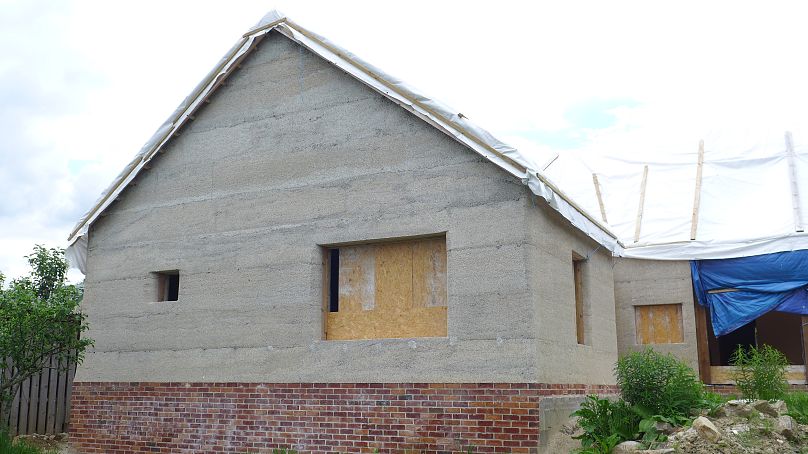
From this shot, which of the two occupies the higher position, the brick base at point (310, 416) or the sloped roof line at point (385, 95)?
the sloped roof line at point (385, 95)

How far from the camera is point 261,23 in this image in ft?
38.2

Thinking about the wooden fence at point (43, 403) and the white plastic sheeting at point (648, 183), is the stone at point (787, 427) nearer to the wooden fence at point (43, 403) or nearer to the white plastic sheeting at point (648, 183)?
the white plastic sheeting at point (648, 183)

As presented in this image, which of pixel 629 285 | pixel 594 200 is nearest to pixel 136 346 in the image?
pixel 629 285

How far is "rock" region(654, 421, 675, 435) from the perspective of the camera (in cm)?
863

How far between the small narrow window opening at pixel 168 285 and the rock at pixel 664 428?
732 cm

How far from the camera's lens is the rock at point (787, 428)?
28.4ft

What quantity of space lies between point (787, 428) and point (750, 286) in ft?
22.9

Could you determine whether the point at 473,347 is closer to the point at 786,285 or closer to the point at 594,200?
the point at 786,285

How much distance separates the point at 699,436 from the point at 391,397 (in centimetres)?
363

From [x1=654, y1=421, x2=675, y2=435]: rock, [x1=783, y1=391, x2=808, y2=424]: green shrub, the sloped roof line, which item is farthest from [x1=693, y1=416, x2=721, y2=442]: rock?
the sloped roof line

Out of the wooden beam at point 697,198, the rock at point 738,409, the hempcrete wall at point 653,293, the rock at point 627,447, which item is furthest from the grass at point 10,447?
the wooden beam at point 697,198

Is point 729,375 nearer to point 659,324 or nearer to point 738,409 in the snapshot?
point 659,324

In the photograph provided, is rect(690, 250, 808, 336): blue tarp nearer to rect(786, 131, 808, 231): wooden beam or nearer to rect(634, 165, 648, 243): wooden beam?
rect(786, 131, 808, 231): wooden beam

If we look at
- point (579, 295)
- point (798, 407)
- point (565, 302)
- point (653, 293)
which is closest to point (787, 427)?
point (798, 407)
